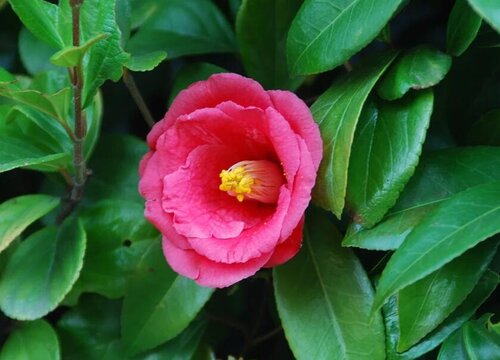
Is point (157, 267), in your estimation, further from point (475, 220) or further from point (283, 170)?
point (475, 220)

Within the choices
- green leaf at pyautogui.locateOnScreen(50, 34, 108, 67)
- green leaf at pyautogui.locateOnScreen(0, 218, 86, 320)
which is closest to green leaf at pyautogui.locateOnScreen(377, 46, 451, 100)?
green leaf at pyautogui.locateOnScreen(50, 34, 108, 67)

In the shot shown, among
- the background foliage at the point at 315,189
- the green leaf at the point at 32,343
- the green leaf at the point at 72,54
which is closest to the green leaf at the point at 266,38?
the background foliage at the point at 315,189

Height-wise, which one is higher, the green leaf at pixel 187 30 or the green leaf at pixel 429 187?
the green leaf at pixel 429 187

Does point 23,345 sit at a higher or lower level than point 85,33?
lower

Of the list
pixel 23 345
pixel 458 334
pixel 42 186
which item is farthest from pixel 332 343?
pixel 42 186

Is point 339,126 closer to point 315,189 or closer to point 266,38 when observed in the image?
point 315,189

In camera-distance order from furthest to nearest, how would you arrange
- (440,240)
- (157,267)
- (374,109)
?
(157,267) < (374,109) < (440,240)

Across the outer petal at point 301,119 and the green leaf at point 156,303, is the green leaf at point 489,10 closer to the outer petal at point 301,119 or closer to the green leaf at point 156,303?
the outer petal at point 301,119
